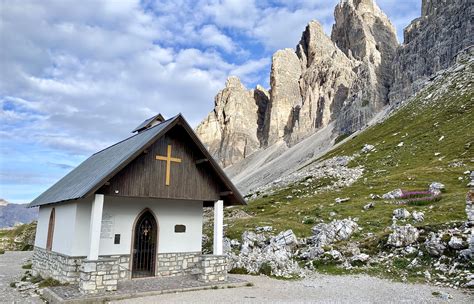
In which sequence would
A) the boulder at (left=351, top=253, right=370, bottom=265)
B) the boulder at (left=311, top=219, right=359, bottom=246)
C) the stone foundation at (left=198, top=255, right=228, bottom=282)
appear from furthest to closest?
the boulder at (left=311, top=219, right=359, bottom=246)
the boulder at (left=351, top=253, right=370, bottom=265)
the stone foundation at (left=198, top=255, right=228, bottom=282)

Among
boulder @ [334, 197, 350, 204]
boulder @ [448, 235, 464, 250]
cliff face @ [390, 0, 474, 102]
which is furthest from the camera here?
cliff face @ [390, 0, 474, 102]

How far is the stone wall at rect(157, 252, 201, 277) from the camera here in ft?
63.1

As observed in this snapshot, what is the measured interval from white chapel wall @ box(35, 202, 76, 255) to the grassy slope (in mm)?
13184

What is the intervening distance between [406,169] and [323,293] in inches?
1757

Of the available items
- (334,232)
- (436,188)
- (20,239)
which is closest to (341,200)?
(436,188)

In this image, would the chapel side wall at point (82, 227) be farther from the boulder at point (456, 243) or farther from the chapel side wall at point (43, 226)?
the boulder at point (456, 243)

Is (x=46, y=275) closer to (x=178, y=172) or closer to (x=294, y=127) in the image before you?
(x=178, y=172)

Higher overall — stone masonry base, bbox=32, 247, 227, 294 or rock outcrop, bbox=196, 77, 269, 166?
rock outcrop, bbox=196, 77, 269, 166

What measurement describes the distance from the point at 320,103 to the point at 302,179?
104 m

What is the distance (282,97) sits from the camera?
606ft

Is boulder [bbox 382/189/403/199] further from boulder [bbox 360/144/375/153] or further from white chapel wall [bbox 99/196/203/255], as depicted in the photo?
boulder [bbox 360/144/375/153]

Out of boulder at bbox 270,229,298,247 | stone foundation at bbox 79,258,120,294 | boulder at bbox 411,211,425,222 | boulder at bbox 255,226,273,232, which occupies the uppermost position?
boulder at bbox 411,211,425,222

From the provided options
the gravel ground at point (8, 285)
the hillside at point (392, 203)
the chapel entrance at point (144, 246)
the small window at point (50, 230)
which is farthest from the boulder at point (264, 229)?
the gravel ground at point (8, 285)

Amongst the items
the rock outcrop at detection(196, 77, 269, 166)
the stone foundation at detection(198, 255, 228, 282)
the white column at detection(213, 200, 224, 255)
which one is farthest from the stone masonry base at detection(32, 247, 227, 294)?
the rock outcrop at detection(196, 77, 269, 166)
